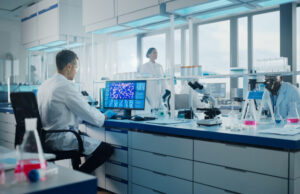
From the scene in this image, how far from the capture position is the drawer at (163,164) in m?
2.14

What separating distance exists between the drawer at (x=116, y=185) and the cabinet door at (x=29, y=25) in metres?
3.52

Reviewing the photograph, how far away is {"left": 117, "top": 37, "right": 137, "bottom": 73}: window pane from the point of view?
7.99m

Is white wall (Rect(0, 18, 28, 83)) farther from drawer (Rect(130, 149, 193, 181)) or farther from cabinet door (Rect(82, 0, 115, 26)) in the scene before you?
drawer (Rect(130, 149, 193, 181))

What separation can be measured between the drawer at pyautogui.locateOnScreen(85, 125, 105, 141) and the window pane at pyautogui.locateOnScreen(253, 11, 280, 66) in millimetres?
3908

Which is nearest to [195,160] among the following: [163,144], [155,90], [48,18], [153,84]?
[163,144]

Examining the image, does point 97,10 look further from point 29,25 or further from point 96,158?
point 29,25

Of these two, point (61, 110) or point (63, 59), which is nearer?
point (61, 110)

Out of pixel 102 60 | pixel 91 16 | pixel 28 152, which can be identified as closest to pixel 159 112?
pixel 91 16

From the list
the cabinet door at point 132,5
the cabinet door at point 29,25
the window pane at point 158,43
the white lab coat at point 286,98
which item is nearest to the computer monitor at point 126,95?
the cabinet door at point 132,5

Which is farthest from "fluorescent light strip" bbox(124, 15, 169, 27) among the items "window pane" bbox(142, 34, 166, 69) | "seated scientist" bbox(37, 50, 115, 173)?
"window pane" bbox(142, 34, 166, 69)

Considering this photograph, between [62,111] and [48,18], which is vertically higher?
[48,18]

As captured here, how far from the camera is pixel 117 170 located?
108 inches

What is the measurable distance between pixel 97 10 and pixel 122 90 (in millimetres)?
1265

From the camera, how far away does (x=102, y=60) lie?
533cm
